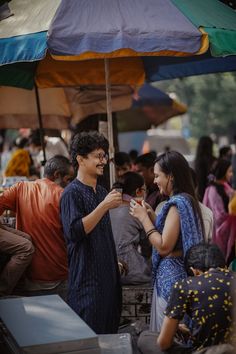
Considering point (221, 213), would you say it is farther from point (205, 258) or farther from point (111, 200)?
point (205, 258)

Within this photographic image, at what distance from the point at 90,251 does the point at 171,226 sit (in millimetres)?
623

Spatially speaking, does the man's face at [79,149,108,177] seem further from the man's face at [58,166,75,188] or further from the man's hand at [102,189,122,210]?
the man's face at [58,166,75,188]

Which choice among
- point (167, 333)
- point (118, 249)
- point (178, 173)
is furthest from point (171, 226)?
point (118, 249)

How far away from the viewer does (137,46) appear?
5.86 metres

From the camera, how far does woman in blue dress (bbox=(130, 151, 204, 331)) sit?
5281 mm

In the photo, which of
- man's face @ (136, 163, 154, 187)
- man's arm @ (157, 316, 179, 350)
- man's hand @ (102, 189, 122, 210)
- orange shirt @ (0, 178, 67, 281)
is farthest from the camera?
man's face @ (136, 163, 154, 187)

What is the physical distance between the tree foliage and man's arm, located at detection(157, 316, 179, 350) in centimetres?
3685

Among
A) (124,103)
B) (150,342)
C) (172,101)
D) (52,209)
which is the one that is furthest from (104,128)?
(172,101)

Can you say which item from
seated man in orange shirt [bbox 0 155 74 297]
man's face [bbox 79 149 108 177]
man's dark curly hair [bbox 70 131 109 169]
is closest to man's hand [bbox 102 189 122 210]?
man's face [bbox 79 149 108 177]

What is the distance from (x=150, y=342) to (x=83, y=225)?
38.1 inches

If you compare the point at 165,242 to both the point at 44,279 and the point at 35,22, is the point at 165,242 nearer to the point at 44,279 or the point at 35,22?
the point at 44,279

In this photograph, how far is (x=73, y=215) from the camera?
535 centimetres

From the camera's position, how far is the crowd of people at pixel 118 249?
4.44 m

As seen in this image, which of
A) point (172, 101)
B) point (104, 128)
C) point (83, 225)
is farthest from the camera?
point (172, 101)
